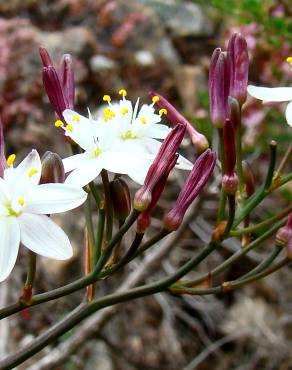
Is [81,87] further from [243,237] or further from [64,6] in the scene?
[243,237]

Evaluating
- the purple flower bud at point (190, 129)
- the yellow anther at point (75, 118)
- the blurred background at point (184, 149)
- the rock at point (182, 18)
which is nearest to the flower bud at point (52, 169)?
the yellow anther at point (75, 118)

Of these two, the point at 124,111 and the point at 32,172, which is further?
the point at 124,111

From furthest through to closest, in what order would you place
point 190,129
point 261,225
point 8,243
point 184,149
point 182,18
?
1. point 182,18
2. point 184,149
3. point 190,129
4. point 261,225
5. point 8,243

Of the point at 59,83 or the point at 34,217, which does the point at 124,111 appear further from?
the point at 34,217

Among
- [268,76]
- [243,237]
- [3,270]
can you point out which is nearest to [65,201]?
[3,270]

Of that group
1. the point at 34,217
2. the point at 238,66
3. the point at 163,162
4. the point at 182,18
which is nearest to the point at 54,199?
the point at 34,217

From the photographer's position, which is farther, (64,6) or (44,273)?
(64,6)
